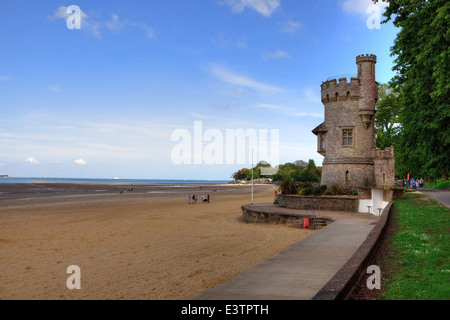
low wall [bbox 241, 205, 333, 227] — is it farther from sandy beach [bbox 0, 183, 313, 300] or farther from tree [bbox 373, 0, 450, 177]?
tree [bbox 373, 0, 450, 177]

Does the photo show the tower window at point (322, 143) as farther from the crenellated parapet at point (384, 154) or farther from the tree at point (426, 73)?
the tree at point (426, 73)

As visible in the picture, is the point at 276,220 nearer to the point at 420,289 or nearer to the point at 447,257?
the point at 447,257

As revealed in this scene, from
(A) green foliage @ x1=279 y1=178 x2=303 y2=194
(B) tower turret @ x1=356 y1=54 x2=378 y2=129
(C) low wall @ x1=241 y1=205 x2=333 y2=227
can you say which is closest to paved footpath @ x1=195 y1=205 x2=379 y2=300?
(C) low wall @ x1=241 y1=205 x2=333 y2=227

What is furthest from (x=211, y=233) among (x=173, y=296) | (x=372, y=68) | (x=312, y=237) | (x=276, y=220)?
(x=372, y=68)

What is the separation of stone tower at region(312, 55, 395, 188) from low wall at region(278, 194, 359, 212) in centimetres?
569

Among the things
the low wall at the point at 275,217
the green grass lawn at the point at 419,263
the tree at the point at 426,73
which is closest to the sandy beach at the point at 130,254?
the low wall at the point at 275,217

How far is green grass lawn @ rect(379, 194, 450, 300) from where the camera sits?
6.67 metres

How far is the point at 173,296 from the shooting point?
→ 953 cm

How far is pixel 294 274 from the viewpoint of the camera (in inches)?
335

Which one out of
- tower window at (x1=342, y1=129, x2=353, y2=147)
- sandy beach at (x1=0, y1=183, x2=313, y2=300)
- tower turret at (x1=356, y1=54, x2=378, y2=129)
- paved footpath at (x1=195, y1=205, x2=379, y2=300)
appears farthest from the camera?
tower window at (x1=342, y1=129, x2=353, y2=147)

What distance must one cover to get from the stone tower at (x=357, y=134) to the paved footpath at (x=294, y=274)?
1864 centimetres
